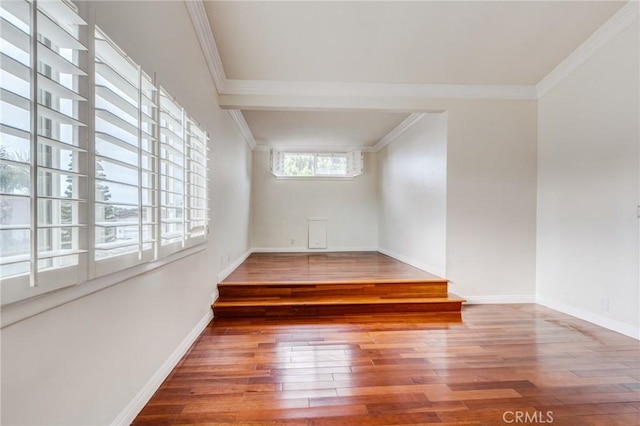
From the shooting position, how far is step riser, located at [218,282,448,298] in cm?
324

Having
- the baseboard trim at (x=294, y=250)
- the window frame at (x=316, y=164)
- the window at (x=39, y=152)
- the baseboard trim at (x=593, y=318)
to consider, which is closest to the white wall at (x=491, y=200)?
the baseboard trim at (x=593, y=318)

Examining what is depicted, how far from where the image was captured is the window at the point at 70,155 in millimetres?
872

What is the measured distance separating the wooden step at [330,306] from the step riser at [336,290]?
2.4 inches

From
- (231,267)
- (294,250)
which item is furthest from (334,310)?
(294,250)

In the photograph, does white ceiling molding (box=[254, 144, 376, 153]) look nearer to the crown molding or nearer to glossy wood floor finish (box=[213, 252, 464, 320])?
the crown molding

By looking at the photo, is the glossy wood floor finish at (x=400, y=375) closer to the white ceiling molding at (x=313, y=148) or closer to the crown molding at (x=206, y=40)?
the crown molding at (x=206, y=40)

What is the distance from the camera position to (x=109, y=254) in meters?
1.31

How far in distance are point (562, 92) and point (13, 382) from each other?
15.4ft

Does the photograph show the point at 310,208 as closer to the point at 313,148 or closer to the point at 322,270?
the point at 313,148

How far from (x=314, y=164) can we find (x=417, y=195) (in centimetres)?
264

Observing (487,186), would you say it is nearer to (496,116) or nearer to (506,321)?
(496,116)

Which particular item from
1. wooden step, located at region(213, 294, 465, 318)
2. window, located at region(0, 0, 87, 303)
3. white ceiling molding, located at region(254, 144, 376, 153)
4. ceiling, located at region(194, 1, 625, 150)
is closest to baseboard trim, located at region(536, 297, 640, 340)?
wooden step, located at region(213, 294, 465, 318)

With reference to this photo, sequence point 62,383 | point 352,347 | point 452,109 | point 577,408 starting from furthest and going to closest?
point 452,109 → point 352,347 → point 577,408 → point 62,383

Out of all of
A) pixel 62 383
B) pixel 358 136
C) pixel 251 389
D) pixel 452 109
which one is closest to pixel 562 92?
pixel 452 109
